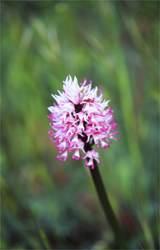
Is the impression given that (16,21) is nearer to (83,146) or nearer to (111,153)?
(111,153)

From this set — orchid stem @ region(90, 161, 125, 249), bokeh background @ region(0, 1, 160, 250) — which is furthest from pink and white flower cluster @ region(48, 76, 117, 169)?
bokeh background @ region(0, 1, 160, 250)

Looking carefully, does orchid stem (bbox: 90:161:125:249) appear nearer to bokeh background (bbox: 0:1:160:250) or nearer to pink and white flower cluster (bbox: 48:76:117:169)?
pink and white flower cluster (bbox: 48:76:117:169)

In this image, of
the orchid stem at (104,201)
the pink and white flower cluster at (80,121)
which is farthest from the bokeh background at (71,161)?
the pink and white flower cluster at (80,121)

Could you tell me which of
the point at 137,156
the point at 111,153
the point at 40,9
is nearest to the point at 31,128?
the point at 111,153

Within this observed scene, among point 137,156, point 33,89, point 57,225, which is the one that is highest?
point 33,89

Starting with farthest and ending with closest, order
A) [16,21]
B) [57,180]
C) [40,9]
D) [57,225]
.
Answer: [40,9] → [16,21] → [57,180] → [57,225]

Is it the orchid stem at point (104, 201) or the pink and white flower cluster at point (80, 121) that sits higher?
the pink and white flower cluster at point (80, 121)

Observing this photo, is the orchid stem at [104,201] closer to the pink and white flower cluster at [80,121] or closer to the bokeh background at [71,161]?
the pink and white flower cluster at [80,121]
